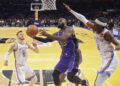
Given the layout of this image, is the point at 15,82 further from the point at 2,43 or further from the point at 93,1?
the point at 93,1

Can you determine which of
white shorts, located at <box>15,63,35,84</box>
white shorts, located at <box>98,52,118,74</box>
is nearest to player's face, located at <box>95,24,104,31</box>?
white shorts, located at <box>98,52,118,74</box>

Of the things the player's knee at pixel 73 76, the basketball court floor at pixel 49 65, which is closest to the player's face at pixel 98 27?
the player's knee at pixel 73 76

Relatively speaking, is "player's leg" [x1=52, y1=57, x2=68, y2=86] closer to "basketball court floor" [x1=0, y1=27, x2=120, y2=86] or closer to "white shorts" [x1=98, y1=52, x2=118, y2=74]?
"white shorts" [x1=98, y1=52, x2=118, y2=74]

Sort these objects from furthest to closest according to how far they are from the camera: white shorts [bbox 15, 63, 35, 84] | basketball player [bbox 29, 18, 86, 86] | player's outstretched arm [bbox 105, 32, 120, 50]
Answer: white shorts [bbox 15, 63, 35, 84] < basketball player [bbox 29, 18, 86, 86] < player's outstretched arm [bbox 105, 32, 120, 50]

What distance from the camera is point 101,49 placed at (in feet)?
30.5

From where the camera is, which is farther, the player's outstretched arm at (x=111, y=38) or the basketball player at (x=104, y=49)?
the basketball player at (x=104, y=49)

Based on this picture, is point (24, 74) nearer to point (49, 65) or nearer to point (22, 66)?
point (22, 66)

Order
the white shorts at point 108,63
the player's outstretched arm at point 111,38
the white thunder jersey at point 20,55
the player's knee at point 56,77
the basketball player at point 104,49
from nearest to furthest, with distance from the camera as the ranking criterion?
the player's outstretched arm at point 111,38
the basketball player at point 104,49
the white shorts at point 108,63
the player's knee at point 56,77
the white thunder jersey at point 20,55

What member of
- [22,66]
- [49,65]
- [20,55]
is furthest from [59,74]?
[49,65]

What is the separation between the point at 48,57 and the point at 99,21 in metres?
9.02

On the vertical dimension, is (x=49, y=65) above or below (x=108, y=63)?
below

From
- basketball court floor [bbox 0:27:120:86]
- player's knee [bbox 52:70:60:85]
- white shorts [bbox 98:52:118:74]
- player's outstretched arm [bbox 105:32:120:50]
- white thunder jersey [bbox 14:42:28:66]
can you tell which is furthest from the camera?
basketball court floor [bbox 0:27:120:86]

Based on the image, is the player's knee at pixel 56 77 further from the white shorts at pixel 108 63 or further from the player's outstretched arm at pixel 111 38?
the player's outstretched arm at pixel 111 38


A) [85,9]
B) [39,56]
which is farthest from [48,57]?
[85,9]
